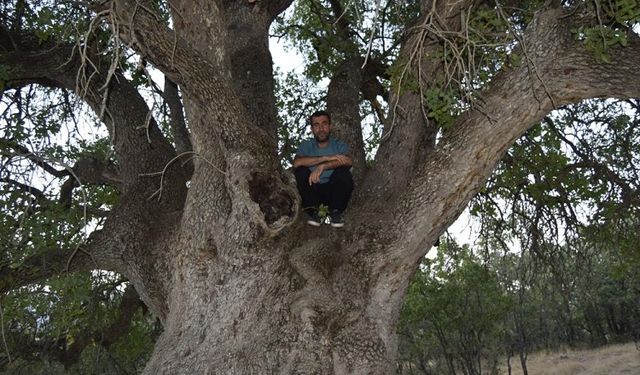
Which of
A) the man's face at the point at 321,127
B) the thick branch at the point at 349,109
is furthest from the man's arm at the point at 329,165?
the thick branch at the point at 349,109

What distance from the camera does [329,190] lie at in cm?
→ 414

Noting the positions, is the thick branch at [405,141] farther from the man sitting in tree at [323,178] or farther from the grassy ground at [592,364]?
the grassy ground at [592,364]

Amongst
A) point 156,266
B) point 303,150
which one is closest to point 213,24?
point 303,150

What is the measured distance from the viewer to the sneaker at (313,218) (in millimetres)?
4188

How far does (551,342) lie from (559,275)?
32.8 metres

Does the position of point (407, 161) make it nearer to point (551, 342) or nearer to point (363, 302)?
point (363, 302)

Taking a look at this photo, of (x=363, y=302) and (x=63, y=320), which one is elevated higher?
(x=63, y=320)

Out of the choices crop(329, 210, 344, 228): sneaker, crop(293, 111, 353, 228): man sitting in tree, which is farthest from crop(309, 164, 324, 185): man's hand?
crop(329, 210, 344, 228): sneaker

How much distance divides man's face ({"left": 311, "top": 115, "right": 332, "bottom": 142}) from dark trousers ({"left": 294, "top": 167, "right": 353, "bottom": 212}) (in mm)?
398

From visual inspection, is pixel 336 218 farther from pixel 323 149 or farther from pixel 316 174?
pixel 323 149

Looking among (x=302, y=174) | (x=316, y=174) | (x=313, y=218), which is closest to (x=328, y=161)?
(x=316, y=174)

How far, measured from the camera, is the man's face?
4.44 metres

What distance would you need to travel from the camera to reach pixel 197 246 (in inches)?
156

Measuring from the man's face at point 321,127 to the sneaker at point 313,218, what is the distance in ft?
2.09
